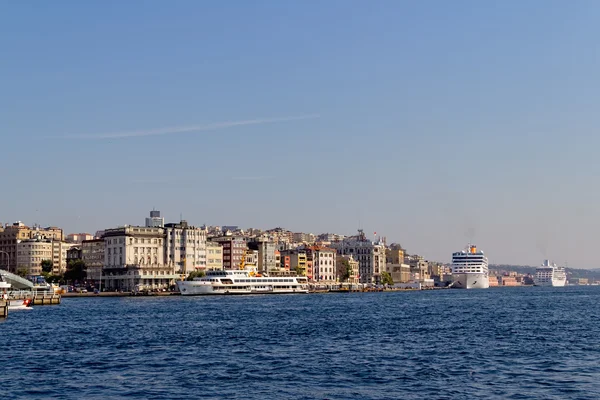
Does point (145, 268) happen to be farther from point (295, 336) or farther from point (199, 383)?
point (199, 383)

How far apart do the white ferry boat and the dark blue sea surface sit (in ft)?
296

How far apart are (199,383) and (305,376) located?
4.45m

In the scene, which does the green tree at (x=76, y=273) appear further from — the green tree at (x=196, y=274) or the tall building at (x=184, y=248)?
the green tree at (x=196, y=274)

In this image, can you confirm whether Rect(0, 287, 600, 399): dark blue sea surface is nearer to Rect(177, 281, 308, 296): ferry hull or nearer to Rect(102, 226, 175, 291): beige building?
Rect(177, 281, 308, 296): ferry hull

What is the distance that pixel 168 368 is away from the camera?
39.9 metres

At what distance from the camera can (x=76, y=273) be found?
7628 inches

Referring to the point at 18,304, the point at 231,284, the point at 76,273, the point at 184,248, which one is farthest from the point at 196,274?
the point at 18,304

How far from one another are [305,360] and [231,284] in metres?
118

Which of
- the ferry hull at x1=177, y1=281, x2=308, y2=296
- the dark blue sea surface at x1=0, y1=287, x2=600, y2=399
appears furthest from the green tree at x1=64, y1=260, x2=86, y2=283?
the dark blue sea surface at x1=0, y1=287, x2=600, y2=399

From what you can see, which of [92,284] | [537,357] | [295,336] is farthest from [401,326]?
[92,284]

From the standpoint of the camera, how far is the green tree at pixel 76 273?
194 meters

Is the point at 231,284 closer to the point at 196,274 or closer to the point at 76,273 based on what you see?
the point at 196,274

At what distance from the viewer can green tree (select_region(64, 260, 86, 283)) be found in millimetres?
193750

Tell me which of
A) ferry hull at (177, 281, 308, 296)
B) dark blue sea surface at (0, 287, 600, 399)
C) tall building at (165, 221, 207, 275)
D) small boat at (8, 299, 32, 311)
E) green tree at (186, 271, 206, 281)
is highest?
tall building at (165, 221, 207, 275)
